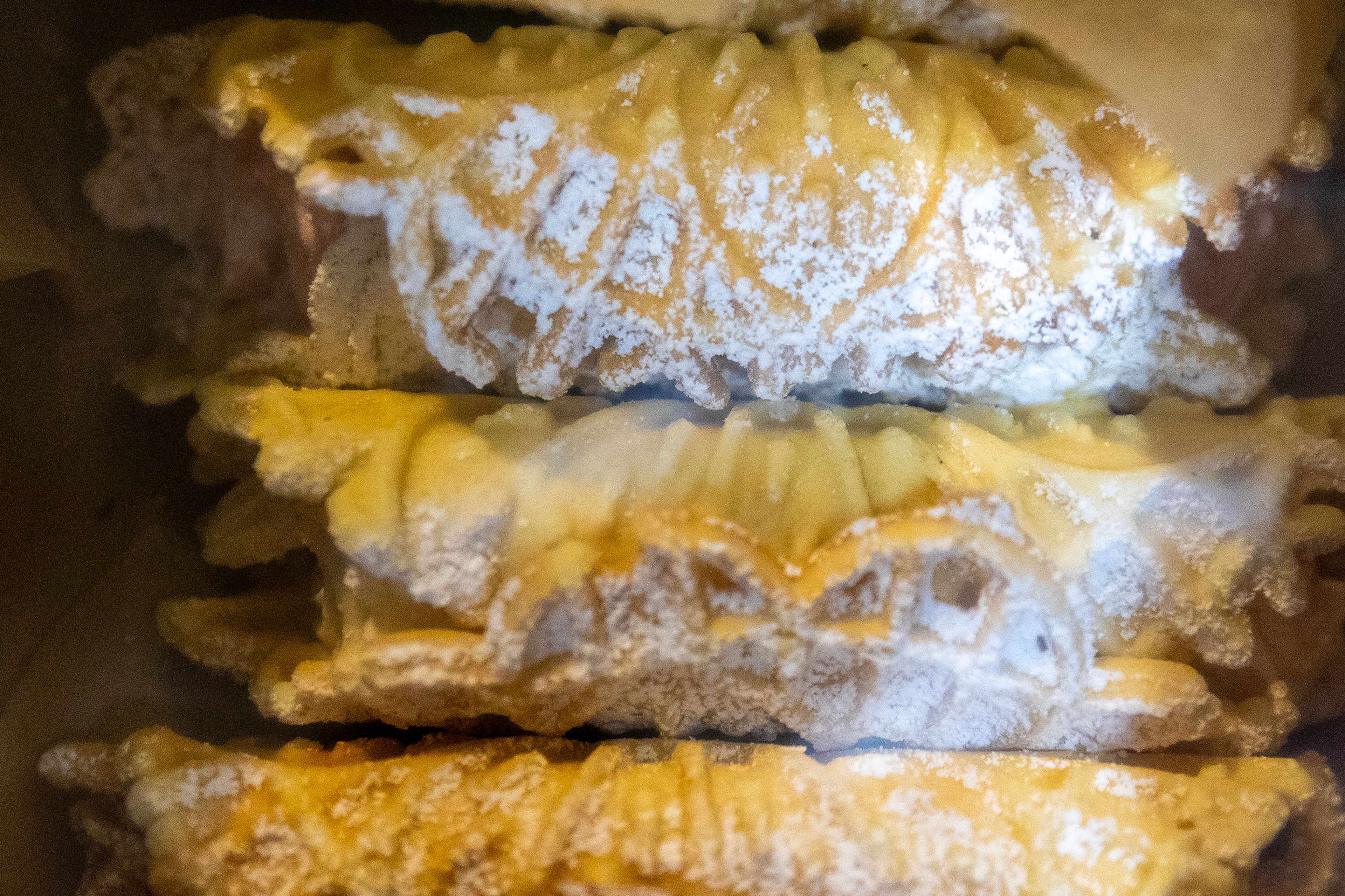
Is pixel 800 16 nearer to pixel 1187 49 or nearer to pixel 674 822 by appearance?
pixel 1187 49

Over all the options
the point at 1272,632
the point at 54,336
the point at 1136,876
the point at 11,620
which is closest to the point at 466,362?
the point at 54,336

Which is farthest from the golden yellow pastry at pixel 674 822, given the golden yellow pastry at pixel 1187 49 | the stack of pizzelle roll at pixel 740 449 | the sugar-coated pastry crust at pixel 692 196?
the golden yellow pastry at pixel 1187 49

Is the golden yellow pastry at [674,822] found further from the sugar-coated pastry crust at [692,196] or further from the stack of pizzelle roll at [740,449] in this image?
the sugar-coated pastry crust at [692,196]

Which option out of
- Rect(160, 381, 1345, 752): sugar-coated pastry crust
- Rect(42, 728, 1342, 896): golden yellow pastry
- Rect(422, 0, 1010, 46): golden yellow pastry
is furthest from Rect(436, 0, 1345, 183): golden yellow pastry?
Rect(42, 728, 1342, 896): golden yellow pastry

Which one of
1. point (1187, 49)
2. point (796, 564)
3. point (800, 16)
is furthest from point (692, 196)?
point (1187, 49)

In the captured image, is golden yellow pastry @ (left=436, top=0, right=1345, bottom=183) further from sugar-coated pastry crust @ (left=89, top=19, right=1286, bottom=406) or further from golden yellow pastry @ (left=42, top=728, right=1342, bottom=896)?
golden yellow pastry @ (left=42, top=728, right=1342, bottom=896)

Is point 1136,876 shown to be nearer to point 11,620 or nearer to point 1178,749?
point 1178,749
